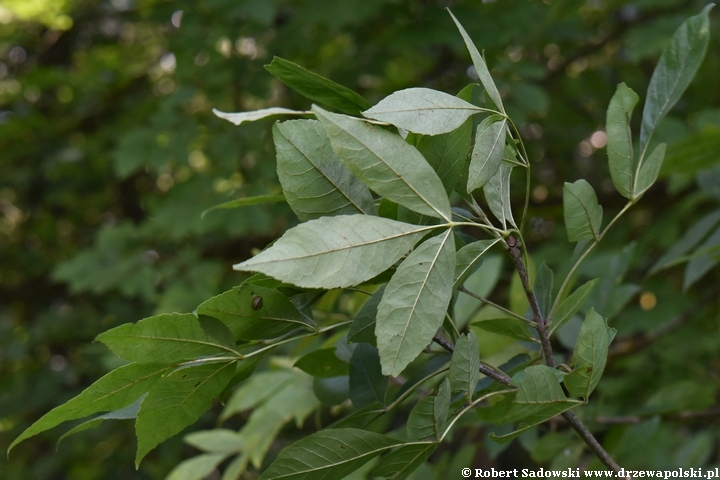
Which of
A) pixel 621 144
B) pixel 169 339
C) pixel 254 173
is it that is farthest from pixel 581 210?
pixel 254 173

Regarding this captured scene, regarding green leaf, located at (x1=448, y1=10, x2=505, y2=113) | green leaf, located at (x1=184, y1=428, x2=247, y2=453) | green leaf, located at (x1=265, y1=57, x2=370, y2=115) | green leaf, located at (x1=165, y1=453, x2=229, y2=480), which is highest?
green leaf, located at (x1=448, y1=10, x2=505, y2=113)

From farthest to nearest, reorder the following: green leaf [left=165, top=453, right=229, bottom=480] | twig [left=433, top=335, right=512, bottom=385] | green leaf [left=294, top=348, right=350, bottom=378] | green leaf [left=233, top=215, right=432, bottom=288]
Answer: green leaf [left=165, top=453, right=229, bottom=480] → green leaf [left=294, top=348, right=350, bottom=378] → twig [left=433, top=335, right=512, bottom=385] → green leaf [left=233, top=215, right=432, bottom=288]

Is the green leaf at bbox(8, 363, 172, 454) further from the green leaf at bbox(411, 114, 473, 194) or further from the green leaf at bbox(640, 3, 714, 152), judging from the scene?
the green leaf at bbox(640, 3, 714, 152)

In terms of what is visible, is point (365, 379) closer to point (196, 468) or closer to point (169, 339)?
point (169, 339)

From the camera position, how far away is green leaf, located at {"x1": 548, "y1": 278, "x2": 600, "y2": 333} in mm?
428

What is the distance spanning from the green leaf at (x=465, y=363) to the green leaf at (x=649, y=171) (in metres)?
0.16

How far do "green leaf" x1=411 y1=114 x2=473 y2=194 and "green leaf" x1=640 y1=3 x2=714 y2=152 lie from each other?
0.17m

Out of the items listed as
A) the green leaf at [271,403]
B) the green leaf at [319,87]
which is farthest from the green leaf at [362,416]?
the green leaf at [271,403]

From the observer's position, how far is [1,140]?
1868mm

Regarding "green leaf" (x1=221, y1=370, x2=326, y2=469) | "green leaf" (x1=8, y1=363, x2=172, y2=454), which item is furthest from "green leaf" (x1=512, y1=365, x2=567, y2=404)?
"green leaf" (x1=221, y1=370, x2=326, y2=469)

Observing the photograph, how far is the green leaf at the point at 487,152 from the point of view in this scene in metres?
0.37

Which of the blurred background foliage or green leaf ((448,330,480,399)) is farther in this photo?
the blurred background foliage

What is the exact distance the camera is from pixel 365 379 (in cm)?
50

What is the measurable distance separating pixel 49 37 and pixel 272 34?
1.18 metres
